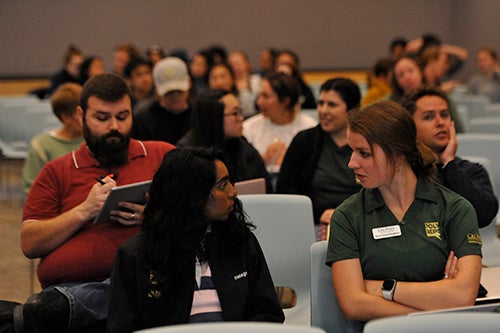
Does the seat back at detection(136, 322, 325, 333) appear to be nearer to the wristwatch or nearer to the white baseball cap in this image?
the wristwatch

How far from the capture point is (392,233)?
3139 mm

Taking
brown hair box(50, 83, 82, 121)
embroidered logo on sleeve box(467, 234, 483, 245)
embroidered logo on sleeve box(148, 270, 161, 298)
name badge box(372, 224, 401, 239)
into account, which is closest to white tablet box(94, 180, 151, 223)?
embroidered logo on sleeve box(148, 270, 161, 298)

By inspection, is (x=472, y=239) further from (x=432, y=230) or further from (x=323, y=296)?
(x=323, y=296)

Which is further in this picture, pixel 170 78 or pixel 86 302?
pixel 170 78

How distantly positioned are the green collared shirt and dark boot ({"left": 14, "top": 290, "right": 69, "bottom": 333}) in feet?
3.32

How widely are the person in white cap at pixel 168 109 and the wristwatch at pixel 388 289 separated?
126 inches

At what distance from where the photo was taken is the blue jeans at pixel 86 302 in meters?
3.42

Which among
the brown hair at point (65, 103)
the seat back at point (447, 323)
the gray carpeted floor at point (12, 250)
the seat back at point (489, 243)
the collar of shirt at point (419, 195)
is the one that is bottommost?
the gray carpeted floor at point (12, 250)

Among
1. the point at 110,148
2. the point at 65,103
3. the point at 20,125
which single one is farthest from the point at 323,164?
the point at 20,125

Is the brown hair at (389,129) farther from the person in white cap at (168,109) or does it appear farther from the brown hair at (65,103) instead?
the person in white cap at (168,109)

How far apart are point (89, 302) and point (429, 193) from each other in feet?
4.31

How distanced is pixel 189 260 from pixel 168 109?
3.34 meters

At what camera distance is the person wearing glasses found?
197 inches

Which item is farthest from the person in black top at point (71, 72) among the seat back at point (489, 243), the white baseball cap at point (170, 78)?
the seat back at point (489, 243)
